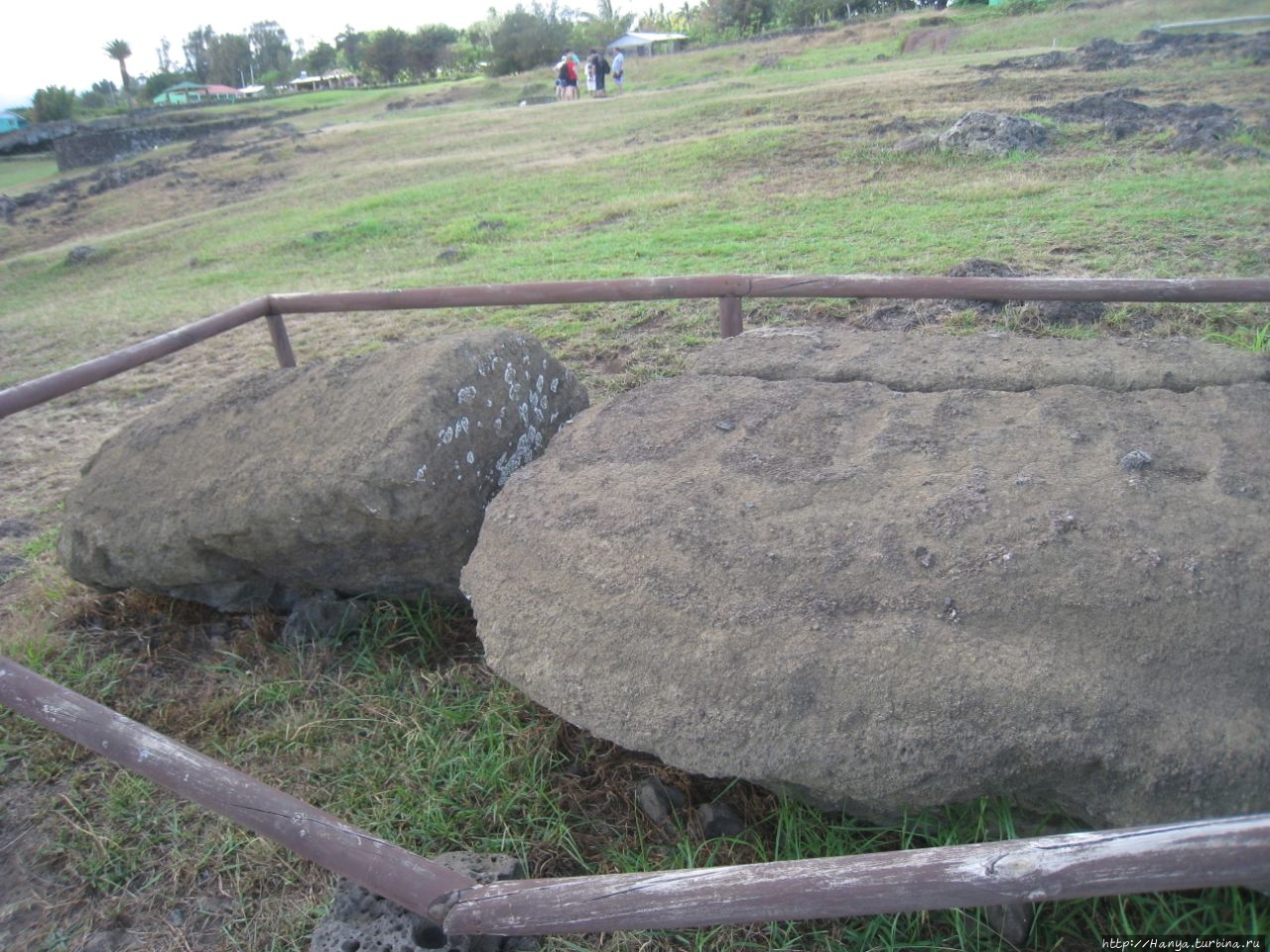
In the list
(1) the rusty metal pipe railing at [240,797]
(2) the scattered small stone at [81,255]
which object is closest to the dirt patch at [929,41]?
(2) the scattered small stone at [81,255]

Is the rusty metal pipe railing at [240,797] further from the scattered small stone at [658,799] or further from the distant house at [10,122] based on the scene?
the distant house at [10,122]

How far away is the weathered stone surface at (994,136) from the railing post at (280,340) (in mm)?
6073

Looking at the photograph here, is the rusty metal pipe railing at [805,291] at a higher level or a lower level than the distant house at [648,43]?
lower

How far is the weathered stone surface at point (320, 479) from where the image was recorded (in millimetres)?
2715

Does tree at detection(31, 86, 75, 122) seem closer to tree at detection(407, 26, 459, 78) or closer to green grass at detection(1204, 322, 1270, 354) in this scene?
tree at detection(407, 26, 459, 78)

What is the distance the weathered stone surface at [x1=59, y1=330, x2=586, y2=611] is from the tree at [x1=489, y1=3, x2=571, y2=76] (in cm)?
3901

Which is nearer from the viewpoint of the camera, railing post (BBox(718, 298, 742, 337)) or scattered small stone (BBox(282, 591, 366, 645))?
scattered small stone (BBox(282, 591, 366, 645))

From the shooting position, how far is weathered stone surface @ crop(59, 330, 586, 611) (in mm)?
2715

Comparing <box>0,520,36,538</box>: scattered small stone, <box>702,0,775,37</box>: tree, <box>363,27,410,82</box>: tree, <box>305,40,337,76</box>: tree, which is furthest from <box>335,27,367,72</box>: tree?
<box>0,520,36,538</box>: scattered small stone

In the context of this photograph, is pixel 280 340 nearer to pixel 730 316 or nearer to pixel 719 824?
pixel 730 316

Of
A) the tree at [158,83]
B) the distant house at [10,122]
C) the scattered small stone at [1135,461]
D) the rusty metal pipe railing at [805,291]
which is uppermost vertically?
the tree at [158,83]

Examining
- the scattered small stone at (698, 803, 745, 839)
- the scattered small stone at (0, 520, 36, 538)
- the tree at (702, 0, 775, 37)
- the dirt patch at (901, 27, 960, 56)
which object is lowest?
the scattered small stone at (698, 803, 745, 839)

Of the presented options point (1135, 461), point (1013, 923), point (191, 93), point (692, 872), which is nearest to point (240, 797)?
point (692, 872)

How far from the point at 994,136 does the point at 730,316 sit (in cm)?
571
